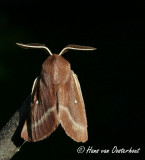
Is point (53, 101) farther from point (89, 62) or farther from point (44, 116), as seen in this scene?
point (89, 62)

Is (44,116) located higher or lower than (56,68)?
lower

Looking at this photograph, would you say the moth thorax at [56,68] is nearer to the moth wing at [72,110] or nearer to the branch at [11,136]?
the moth wing at [72,110]

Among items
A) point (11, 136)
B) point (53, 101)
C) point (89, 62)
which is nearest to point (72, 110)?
point (53, 101)

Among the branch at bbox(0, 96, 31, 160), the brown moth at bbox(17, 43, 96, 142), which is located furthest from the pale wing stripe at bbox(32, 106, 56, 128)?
the branch at bbox(0, 96, 31, 160)

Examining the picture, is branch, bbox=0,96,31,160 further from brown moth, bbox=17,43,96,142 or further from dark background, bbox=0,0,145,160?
dark background, bbox=0,0,145,160

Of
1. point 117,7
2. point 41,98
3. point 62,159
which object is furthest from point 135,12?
point 41,98

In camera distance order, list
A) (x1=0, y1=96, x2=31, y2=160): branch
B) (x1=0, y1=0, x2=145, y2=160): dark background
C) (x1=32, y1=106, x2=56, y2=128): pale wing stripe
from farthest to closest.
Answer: (x1=0, y1=0, x2=145, y2=160): dark background
(x1=32, y1=106, x2=56, y2=128): pale wing stripe
(x1=0, y1=96, x2=31, y2=160): branch

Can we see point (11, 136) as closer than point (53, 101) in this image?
Yes

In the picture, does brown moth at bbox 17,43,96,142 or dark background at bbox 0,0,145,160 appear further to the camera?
dark background at bbox 0,0,145,160
